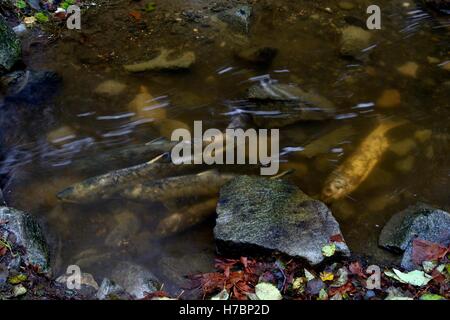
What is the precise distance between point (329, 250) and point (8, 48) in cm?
614

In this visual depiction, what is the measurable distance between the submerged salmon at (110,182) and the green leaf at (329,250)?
2141mm

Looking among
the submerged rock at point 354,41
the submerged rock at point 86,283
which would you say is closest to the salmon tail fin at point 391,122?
the submerged rock at point 354,41

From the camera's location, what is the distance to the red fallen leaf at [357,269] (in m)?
4.27

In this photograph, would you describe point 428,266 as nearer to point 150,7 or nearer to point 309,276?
point 309,276

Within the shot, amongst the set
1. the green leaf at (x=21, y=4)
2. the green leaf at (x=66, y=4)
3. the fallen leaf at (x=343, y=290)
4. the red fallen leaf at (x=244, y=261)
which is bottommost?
the fallen leaf at (x=343, y=290)

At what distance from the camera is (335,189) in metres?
5.36

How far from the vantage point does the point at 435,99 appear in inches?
→ 263

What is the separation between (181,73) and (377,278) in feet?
15.0

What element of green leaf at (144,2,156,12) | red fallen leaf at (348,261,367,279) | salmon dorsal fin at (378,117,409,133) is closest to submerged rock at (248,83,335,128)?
salmon dorsal fin at (378,117,409,133)

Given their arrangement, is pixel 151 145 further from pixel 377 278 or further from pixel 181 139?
pixel 377 278

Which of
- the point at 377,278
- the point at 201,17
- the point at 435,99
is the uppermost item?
the point at 201,17

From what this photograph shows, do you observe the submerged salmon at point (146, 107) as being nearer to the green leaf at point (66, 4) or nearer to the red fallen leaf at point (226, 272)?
→ the red fallen leaf at point (226, 272)
